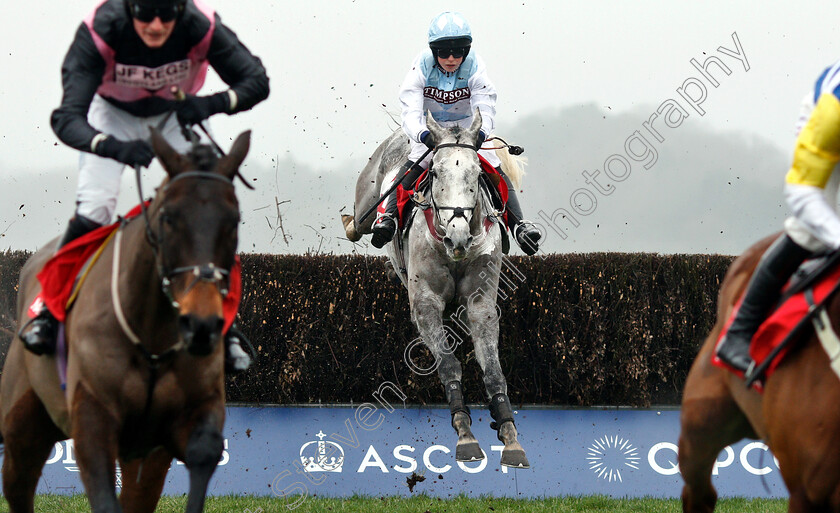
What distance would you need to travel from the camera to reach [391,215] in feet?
25.0

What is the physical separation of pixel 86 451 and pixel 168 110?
5.16ft

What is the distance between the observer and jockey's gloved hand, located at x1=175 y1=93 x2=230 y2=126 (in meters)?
3.94

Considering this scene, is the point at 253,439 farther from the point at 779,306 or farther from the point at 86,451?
the point at 779,306

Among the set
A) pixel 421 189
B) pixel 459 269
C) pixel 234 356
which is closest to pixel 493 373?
pixel 459 269

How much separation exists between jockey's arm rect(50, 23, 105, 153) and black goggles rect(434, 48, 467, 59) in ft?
12.0

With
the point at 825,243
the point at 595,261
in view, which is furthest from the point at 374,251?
the point at 825,243

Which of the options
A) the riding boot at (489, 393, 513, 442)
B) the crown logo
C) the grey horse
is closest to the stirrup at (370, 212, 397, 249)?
the grey horse

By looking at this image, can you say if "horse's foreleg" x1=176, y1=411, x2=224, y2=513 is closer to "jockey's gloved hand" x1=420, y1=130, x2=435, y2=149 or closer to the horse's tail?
"jockey's gloved hand" x1=420, y1=130, x2=435, y2=149

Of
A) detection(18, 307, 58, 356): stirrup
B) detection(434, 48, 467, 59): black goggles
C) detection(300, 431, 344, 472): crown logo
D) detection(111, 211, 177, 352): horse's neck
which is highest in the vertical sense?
detection(434, 48, 467, 59): black goggles

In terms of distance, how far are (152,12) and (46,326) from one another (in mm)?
1303

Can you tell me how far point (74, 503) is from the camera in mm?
6484

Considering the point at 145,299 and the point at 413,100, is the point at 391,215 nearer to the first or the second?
the point at 413,100

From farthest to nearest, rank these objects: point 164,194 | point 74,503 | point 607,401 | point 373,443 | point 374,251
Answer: point 374,251
point 607,401
point 373,443
point 74,503
point 164,194

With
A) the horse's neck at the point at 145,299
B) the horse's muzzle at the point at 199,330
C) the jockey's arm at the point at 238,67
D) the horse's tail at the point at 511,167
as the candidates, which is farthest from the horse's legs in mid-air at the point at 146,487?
the horse's tail at the point at 511,167
